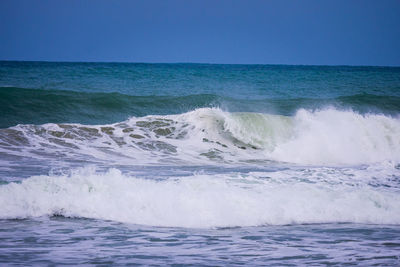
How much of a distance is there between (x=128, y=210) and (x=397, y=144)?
34.3 ft

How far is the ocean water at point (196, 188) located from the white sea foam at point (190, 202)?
0.02 metres

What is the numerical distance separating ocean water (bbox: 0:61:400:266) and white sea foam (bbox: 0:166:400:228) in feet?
0.05

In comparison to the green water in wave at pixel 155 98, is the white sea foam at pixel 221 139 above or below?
below

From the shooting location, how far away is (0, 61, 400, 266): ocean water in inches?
200

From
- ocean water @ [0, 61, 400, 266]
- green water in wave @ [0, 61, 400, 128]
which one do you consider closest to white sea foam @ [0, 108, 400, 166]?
ocean water @ [0, 61, 400, 266]

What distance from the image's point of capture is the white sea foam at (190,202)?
20.7ft

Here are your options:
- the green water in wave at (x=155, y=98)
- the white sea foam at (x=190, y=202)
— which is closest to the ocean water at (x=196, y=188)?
the white sea foam at (x=190, y=202)

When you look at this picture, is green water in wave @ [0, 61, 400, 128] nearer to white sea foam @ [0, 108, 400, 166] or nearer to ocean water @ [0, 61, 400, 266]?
ocean water @ [0, 61, 400, 266]

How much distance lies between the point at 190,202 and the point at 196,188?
0.62m

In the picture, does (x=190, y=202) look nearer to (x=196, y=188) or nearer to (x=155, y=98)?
(x=196, y=188)

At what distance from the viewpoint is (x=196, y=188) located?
717 centimetres

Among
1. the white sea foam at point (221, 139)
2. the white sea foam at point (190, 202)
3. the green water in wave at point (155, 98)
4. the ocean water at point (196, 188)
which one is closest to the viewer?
the ocean water at point (196, 188)

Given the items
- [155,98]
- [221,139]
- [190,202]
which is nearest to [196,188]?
[190,202]

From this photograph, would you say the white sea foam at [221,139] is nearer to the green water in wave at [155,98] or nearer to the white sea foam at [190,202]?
the green water in wave at [155,98]
